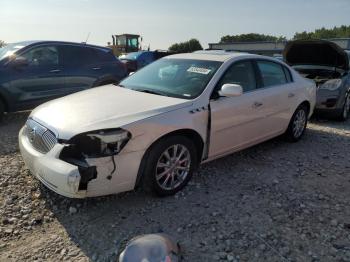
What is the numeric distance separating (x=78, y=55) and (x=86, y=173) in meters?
5.08

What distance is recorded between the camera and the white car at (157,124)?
3229 mm

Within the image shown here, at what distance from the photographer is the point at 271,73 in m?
5.29

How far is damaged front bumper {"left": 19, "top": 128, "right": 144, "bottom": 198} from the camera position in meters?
3.10

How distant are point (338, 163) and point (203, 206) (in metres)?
2.47

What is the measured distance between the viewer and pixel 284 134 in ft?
19.2

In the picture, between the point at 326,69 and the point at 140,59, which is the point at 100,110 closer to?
the point at 326,69

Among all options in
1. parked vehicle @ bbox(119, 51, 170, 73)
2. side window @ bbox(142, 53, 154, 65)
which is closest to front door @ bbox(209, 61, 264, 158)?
parked vehicle @ bbox(119, 51, 170, 73)

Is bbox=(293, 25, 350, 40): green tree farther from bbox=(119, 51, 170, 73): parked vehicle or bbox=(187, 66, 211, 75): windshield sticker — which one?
bbox=(187, 66, 211, 75): windshield sticker

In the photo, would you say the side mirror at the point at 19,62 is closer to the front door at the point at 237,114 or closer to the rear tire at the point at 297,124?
the front door at the point at 237,114

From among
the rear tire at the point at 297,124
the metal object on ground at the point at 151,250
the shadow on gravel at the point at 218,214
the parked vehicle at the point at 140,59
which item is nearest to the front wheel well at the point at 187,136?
the shadow on gravel at the point at 218,214

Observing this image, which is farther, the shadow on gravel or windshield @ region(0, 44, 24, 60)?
windshield @ region(0, 44, 24, 60)

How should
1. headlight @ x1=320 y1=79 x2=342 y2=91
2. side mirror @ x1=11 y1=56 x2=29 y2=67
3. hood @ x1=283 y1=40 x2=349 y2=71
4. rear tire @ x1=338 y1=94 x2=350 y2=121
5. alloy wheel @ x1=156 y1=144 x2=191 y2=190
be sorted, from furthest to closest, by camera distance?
hood @ x1=283 y1=40 x2=349 y2=71 < rear tire @ x1=338 y1=94 x2=350 y2=121 < headlight @ x1=320 y1=79 x2=342 y2=91 < side mirror @ x1=11 y1=56 x2=29 y2=67 < alloy wheel @ x1=156 y1=144 x2=191 y2=190

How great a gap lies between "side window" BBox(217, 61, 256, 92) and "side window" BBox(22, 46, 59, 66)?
416 cm

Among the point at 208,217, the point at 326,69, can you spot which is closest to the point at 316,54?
the point at 326,69
